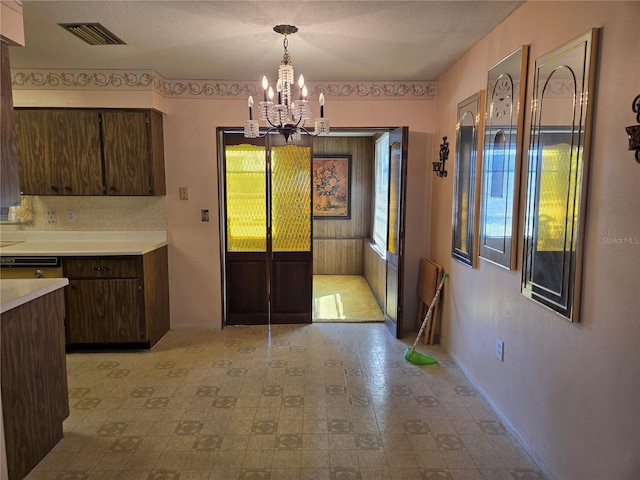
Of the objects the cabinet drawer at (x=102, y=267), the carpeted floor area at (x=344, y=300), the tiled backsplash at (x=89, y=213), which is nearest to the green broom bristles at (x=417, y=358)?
the carpeted floor area at (x=344, y=300)

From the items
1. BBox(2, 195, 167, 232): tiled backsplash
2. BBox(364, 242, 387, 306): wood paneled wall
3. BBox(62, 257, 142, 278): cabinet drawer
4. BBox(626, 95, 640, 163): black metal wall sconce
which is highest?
BBox(626, 95, 640, 163): black metal wall sconce

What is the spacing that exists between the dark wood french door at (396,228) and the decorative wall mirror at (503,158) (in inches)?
45.2

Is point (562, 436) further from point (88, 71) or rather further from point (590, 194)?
point (88, 71)

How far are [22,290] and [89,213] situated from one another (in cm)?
228

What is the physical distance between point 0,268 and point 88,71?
75.7 inches

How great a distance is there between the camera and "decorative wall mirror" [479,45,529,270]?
2.40 metres

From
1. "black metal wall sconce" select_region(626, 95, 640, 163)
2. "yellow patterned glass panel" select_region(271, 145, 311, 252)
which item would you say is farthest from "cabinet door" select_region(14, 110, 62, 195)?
"black metal wall sconce" select_region(626, 95, 640, 163)

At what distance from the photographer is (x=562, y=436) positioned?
2.00m

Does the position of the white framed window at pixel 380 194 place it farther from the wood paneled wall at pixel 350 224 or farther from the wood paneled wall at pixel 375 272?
the wood paneled wall at pixel 350 224

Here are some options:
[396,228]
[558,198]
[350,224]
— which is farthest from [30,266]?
[350,224]

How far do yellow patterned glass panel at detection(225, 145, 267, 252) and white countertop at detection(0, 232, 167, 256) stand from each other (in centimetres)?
74

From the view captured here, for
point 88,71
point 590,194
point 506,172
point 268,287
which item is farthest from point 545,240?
point 88,71

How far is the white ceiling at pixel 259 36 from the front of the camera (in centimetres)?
242

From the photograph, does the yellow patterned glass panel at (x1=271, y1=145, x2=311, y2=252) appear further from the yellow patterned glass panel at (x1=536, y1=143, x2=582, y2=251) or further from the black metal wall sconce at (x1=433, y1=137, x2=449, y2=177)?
the yellow patterned glass panel at (x1=536, y1=143, x2=582, y2=251)
